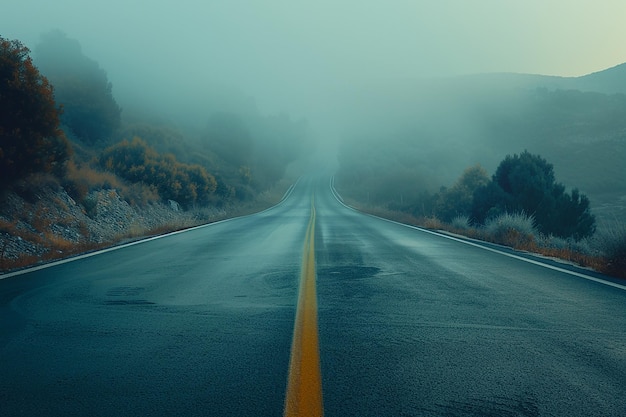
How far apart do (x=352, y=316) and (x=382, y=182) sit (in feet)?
192

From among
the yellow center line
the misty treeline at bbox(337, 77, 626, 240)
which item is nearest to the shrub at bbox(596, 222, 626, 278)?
the yellow center line

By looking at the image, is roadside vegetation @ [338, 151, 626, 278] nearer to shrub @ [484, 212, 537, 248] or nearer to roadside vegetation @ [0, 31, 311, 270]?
shrub @ [484, 212, 537, 248]

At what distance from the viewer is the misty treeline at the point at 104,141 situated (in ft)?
46.4

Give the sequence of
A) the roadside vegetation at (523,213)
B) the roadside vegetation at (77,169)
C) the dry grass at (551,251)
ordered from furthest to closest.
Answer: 1. the roadside vegetation at (523,213)
2. the roadside vegetation at (77,169)
3. the dry grass at (551,251)

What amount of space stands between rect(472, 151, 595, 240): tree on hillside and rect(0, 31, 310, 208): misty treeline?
18.1 m

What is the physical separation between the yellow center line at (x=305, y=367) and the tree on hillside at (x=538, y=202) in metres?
19.5

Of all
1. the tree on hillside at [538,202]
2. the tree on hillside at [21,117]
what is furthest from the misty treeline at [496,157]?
the tree on hillside at [21,117]

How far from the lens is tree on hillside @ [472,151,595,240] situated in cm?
2491

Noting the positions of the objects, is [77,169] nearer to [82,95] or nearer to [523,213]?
[523,213]

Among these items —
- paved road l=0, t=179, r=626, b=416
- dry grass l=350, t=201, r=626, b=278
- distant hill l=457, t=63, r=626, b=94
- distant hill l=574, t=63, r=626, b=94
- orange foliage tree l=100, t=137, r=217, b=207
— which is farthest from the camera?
distant hill l=574, t=63, r=626, b=94

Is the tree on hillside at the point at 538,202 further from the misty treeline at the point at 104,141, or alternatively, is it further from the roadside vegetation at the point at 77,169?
the misty treeline at the point at 104,141

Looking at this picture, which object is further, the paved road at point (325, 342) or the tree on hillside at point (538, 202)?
the tree on hillside at point (538, 202)

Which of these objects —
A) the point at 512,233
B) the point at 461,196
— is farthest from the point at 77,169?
the point at 461,196

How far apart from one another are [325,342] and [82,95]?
43.5 metres
